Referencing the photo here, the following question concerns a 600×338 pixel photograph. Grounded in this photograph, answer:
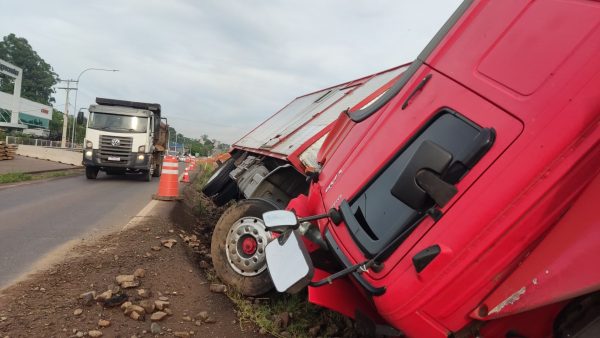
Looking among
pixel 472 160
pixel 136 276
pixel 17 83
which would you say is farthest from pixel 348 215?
pixel 17 83

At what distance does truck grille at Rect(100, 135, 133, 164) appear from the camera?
14.0 meters

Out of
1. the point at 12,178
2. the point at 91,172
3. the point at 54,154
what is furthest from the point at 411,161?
the point at 54,154

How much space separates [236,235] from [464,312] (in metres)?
2.51

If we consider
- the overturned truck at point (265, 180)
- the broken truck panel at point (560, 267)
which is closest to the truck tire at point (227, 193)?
the overturned truck at point (265, 180)

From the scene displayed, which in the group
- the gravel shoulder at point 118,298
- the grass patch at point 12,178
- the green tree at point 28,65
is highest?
the green tree at point 28,65

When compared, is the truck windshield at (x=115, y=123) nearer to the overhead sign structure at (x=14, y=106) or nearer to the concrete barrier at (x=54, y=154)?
the concrete barrier at (x=54, y=154)

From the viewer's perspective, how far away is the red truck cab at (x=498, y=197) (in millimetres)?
1842

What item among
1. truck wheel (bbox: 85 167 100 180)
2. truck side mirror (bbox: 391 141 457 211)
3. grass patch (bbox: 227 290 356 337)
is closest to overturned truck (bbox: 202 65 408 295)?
grass patch (bbox: 227 290 356 337)

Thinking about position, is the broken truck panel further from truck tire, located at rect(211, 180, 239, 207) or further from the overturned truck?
truck tire, located at rect(211, 180, 239, 207)

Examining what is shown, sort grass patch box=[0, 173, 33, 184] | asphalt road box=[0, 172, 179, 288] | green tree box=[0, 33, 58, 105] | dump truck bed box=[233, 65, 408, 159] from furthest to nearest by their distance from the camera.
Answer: green tree box=[0, 33, 58, 105] < grass patch box=[0, 173, 33, 184] < dump truck bed box=[233, 65, 408, 159] < asphalt road box=[0, 172, 179, 288]

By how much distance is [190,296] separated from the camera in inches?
153

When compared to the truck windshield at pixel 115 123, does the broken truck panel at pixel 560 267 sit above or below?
below

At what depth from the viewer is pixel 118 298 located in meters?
3.53

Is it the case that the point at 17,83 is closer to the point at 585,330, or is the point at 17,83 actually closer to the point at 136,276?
the point at 136,276
